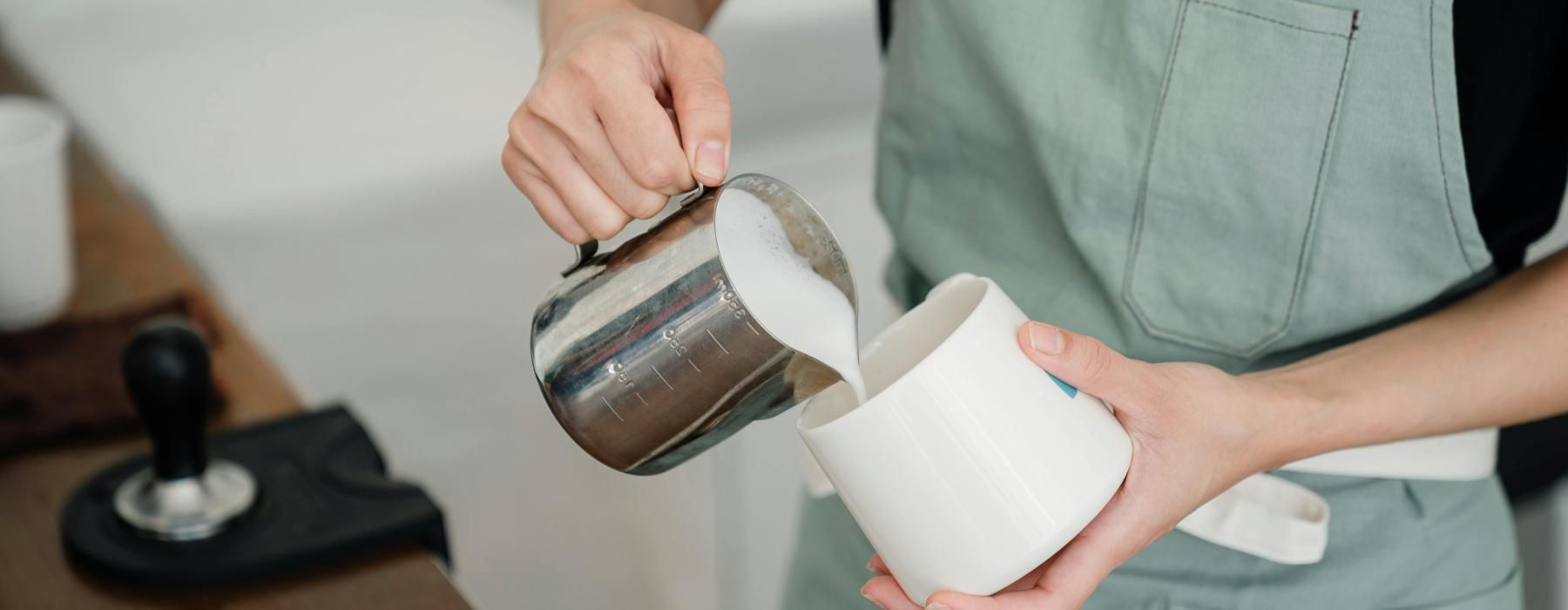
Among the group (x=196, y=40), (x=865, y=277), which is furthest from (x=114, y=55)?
(x=865, y=277)

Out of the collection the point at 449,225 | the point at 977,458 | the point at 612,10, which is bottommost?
the point at 449,225

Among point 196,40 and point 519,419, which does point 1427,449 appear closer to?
point 519,419

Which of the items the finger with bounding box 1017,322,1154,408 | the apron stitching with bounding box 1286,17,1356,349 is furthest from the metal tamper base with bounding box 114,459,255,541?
the apron stitching with bounding box 1286,17,1356,349

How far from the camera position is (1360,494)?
783 millimetres

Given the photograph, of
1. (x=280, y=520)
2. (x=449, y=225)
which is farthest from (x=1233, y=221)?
(x=449, y=225)

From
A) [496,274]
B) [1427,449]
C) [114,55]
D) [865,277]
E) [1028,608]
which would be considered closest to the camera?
[1028,608]

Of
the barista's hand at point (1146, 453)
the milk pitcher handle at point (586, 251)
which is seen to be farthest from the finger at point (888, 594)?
the milk pitcher handle at point (586, 251)

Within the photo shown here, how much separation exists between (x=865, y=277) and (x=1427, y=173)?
3.36 ft

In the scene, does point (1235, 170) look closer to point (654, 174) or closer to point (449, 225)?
point (654, 174)

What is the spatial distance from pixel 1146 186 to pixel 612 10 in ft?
1.04

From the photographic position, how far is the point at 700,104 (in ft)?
2.08

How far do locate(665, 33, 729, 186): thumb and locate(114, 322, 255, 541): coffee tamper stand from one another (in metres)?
0.34

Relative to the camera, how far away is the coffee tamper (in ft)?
2.54

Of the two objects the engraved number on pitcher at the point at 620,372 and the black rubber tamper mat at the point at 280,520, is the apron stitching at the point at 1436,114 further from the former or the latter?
the black rubber tamper mat at the point at 280,520
